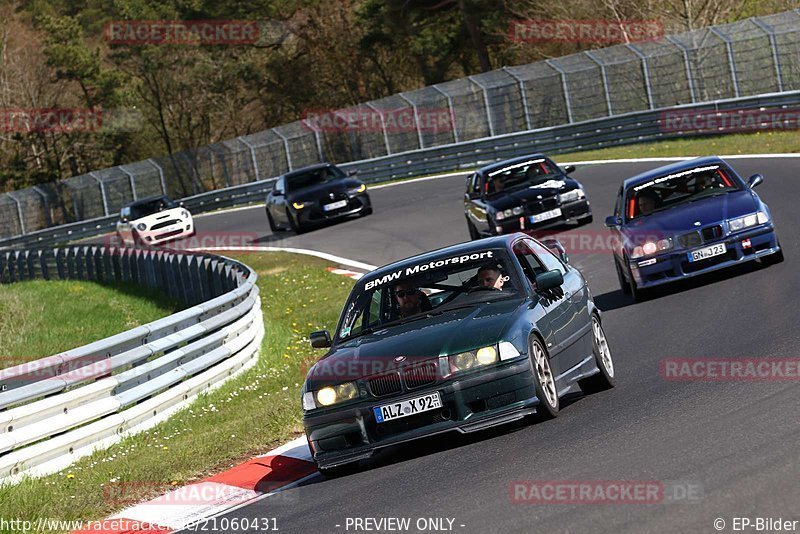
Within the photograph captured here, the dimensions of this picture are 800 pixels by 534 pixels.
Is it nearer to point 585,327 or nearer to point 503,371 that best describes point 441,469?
point 503,371

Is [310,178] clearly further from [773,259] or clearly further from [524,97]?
[773,259]

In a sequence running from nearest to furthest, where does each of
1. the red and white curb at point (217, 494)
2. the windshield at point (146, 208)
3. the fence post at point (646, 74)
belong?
the red and white curb at point (217, 494)
the windshield at point (146, 208)
the fence post at point (646, 74)

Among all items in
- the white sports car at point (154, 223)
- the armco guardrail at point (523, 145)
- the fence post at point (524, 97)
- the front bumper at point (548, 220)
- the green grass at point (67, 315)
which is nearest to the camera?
the green grass at point (67, 315)

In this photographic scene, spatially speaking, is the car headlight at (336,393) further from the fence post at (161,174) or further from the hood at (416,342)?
the fence post at (161,174)

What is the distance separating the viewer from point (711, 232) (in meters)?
14.1

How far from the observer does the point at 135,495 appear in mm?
8906

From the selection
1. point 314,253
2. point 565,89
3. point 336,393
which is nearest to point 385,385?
point 336,393

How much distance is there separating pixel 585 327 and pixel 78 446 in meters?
4.25

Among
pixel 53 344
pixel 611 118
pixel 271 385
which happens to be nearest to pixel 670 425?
pixel 271 385

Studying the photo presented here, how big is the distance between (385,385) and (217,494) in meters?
1.44

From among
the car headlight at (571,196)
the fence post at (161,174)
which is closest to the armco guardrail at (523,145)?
the fence post at (161,174)

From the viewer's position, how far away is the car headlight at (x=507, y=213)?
21703mm

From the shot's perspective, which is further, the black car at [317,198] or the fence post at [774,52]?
the fence post at [774,52]

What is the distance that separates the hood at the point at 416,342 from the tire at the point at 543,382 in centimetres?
26
